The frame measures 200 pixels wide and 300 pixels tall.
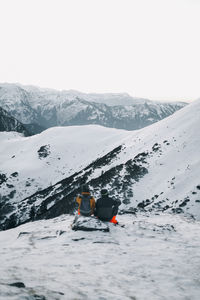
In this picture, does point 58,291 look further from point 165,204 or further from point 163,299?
point 165,204

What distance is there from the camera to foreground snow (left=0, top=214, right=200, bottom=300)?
15.3 feet

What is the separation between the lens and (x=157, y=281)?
18.5 ft

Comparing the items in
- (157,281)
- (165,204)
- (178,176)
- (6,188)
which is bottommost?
(6,188)

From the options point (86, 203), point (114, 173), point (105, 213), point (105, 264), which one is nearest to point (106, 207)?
point (105, 213)

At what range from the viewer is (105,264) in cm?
671

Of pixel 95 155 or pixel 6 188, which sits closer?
pixel 6 188

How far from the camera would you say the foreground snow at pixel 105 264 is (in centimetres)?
467

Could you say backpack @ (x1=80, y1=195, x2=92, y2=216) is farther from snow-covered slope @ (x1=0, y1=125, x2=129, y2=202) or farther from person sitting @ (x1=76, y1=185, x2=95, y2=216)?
snow-covered slope @ (x1=0, y1=125, x2=129, y2=202)

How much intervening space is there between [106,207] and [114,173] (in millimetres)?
17976

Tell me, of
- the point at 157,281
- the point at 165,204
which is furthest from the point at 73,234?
the point at 165,204

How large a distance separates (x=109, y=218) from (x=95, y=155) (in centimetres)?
3569

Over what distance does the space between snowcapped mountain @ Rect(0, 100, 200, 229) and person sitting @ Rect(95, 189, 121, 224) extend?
4861 mm

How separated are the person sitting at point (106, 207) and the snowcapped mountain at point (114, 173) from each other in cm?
486

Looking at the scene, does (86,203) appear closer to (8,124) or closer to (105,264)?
(105,264)
